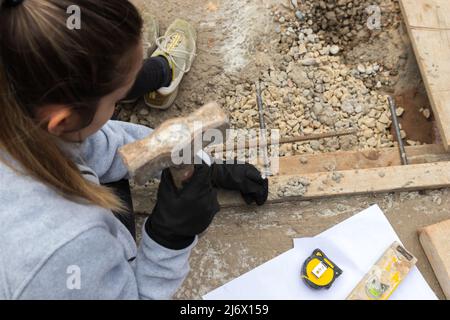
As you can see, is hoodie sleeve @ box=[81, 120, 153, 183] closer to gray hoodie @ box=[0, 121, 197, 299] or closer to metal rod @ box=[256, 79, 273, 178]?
gray hoodie @ box=[0, 121, 197, 299]

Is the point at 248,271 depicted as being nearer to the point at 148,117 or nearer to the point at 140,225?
the point at 140,225

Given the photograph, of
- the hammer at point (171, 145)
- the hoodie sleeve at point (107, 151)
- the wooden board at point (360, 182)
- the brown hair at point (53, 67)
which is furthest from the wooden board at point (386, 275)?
the brown hair at point (53, 67)

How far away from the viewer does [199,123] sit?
122 centimetres

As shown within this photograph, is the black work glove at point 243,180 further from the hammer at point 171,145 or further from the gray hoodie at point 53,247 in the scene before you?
the gray hoodie at point 53,247

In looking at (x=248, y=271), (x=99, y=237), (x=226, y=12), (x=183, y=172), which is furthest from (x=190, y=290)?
(x=226, y=12)

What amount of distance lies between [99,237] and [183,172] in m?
0.34

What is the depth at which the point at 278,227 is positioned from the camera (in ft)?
Answer: 6.27

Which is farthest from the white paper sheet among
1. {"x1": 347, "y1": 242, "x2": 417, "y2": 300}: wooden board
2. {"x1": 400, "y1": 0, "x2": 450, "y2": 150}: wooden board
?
{"x1": 400, "y1": 0, "x2": 450, "y2": 150}: wooden board

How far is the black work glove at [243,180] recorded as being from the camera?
1.81m

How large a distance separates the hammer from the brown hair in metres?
0.18

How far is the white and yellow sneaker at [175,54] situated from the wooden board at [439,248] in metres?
1.40

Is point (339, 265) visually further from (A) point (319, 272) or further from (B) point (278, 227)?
(B) point (278, 227)

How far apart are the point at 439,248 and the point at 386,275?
26 cm

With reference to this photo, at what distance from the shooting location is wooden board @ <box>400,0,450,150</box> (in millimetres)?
2059
